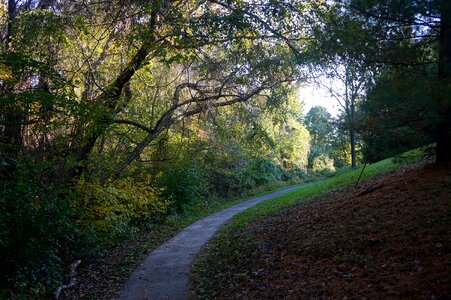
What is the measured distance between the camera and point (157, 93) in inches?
628

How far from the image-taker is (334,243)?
689 cm

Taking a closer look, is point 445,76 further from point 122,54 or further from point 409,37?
point 122,54

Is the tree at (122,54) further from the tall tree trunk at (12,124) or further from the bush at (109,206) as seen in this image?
the bush at (109,206)

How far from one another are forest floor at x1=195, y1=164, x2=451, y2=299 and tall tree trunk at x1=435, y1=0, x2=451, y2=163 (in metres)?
0.41

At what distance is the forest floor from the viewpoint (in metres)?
4.97

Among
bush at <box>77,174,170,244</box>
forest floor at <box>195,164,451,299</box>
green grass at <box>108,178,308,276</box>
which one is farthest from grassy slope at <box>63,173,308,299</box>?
forest floor at <box>195,164,451,299</box>

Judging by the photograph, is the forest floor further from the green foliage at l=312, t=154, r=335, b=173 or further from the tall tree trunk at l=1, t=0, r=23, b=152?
the green foliage at l=312, t=154, r=335, b=173

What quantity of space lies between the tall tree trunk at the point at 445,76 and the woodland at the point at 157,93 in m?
0.03

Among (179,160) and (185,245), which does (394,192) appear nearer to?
(185,245)

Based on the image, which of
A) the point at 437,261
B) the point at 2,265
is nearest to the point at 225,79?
the point at 2,265

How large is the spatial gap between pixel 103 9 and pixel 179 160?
8677mm

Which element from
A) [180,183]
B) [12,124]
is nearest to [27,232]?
[12,124]

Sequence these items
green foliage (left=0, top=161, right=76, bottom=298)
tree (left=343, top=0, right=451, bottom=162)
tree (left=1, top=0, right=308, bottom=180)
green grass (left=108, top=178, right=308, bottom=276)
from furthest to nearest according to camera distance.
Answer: tree (left=1, top=0, right=308, bottom=180) → green grass (left=108, top=178, right=308, bottom=276) → green foliage (left=0, top=161, right=76, bottom=298) → tree (left=343, top=0, right=451, bottom=162)

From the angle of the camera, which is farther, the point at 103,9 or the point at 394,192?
the point at 103,9
